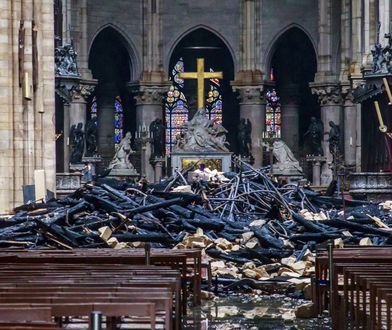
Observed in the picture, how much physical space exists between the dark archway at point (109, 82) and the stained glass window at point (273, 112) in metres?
6.43

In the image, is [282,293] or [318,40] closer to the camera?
[282,293]

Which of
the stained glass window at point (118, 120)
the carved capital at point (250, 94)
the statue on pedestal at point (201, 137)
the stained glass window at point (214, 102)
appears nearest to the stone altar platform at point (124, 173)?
the statue on pedestal at point (201, 137)

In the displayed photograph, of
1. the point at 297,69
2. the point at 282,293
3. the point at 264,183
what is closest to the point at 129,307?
the point at 282,293

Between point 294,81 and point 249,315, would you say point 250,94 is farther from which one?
point 249,315

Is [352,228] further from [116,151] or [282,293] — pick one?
[116,151]

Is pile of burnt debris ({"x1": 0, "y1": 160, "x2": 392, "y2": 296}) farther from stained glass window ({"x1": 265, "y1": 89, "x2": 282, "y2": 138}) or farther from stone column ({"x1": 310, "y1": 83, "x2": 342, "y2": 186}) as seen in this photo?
stained glass window ({"x1": 265, "y1": 89, "x2": 282, "y2": 138})

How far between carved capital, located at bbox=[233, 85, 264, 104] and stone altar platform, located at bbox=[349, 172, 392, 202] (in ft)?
64.4

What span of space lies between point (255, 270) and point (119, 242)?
319 cm

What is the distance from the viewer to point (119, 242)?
28.8m

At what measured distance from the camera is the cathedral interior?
35.1 meters

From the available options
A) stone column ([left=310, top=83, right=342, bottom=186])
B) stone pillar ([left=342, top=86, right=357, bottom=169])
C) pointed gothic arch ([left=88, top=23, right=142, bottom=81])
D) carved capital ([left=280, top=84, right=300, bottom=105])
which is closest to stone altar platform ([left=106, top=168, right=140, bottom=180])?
pointed gothic arch ([left=88, top=23, right=142, bottom=81])

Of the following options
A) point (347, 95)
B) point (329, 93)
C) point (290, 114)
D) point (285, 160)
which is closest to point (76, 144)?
point (285, 160)

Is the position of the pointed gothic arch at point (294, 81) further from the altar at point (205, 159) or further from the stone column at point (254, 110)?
the altar at point (205, 159)

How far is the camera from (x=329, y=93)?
68875mm
